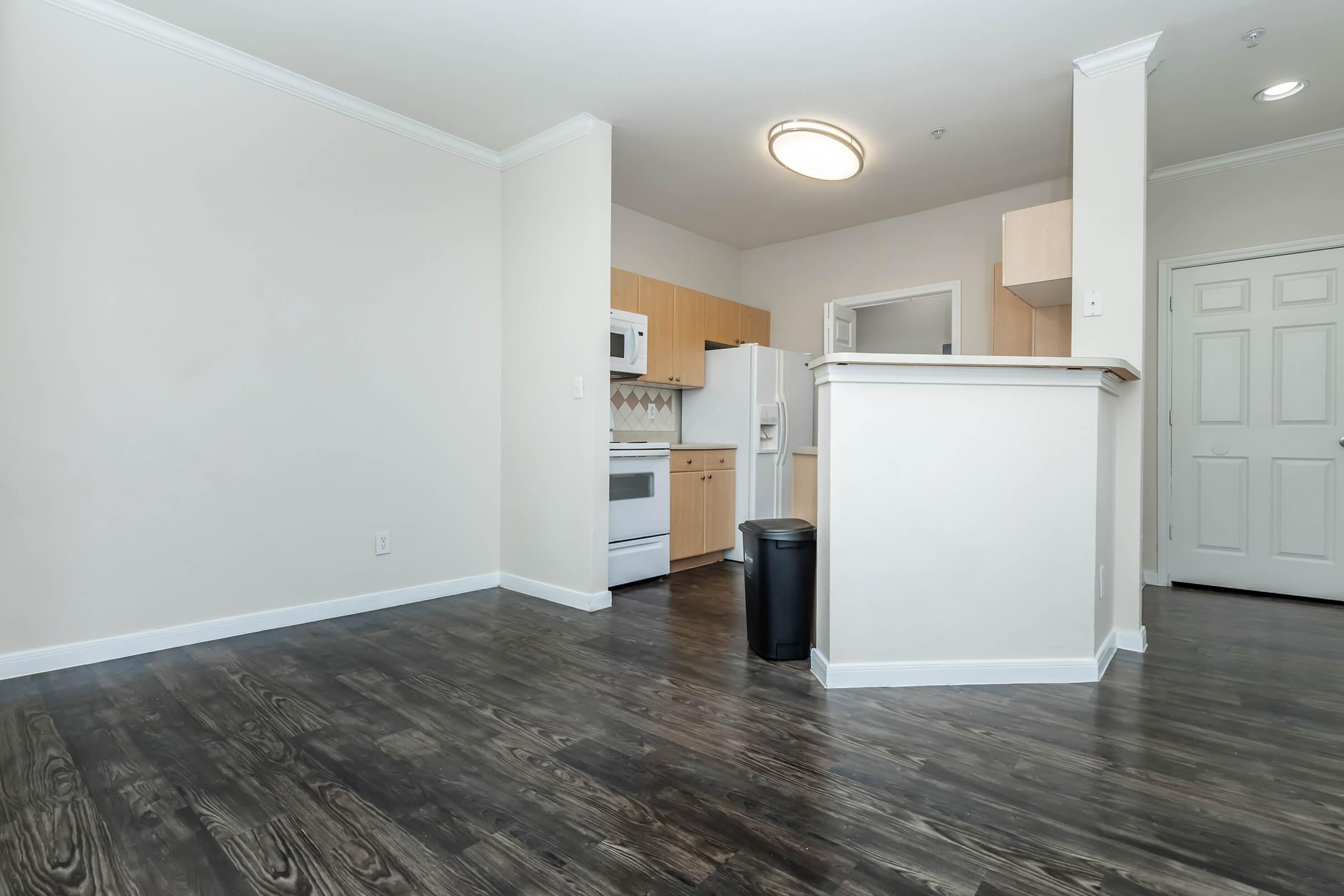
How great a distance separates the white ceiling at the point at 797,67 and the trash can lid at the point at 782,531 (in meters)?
2.09

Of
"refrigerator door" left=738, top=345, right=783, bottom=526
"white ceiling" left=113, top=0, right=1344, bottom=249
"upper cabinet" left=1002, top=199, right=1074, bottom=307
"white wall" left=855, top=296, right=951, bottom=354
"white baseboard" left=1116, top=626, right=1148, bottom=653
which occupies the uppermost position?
"white ceiling" left=113, top=0, right=1344, bottom=249

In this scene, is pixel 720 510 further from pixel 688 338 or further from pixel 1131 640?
pixel 1131 640

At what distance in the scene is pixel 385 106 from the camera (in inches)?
136

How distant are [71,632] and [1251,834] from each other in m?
3.82

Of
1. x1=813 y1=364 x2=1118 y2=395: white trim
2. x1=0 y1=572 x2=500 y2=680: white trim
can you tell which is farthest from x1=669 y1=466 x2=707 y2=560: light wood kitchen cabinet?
x1=813 y1=364 x2=1118 y2=395: white trim

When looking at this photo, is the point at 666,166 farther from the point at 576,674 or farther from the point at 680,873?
the point at 680,873

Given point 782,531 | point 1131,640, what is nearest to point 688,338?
point 782,531

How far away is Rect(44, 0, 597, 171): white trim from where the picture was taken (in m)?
2.66

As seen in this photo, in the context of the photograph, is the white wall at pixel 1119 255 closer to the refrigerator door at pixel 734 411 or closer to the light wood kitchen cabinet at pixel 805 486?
the light wood kitchen cabinet at pixel 805 486

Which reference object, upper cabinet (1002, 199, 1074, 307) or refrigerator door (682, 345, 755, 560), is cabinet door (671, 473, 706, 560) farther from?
upper cabinet (1002, 199, 1074, 307)

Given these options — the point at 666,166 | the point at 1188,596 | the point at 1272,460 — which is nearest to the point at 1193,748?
the point at 1188,596

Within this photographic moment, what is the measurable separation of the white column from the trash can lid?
1.31m

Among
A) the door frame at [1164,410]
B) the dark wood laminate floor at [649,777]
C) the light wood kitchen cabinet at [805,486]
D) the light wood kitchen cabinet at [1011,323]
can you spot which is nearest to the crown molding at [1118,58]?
the light wood kitchen cabinet at [1011,323]

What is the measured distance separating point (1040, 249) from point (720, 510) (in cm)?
256
